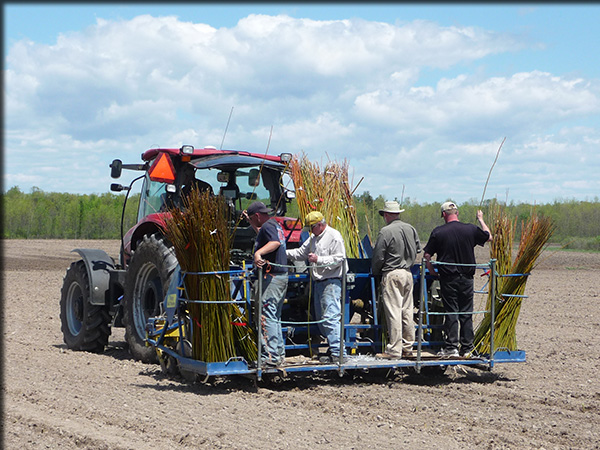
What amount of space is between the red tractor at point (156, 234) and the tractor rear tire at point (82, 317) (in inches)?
0.5

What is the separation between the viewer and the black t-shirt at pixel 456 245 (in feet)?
24.1

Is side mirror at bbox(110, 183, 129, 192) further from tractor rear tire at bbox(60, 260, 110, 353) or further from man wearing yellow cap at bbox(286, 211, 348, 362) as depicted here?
man wearing yellow cap at bbox(286, 211, 348, 362)

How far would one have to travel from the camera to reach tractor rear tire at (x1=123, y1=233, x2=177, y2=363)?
7836 mm

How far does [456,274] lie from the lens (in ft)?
24.1

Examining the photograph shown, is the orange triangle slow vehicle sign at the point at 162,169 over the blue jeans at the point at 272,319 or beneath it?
over

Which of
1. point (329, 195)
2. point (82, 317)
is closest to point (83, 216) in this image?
point (82, 317)

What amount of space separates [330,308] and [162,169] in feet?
8.28

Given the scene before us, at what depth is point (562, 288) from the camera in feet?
57.0

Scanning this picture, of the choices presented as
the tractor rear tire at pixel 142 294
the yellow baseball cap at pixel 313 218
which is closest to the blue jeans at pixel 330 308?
the yellow baseball cap at pixel 313 218

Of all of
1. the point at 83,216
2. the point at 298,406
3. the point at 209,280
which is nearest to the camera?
Answer: the point at 298,406

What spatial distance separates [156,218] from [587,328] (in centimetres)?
696

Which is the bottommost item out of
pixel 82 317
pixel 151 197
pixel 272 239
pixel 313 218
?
pixel 82 317

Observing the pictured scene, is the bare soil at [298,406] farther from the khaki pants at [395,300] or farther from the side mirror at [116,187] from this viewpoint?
the side mirror at [116,187]

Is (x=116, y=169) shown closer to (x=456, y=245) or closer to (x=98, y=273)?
(x=98, y=273)
